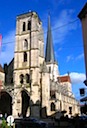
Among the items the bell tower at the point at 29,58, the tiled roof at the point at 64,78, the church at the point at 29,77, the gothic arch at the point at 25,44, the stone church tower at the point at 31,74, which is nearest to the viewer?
the bell tower at the point at 29,58

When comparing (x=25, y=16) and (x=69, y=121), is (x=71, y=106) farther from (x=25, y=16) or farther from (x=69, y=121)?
(x=69, y=121)

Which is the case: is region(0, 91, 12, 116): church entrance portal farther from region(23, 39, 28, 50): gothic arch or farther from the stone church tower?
region(23, 39, 28, 50): gothic arch

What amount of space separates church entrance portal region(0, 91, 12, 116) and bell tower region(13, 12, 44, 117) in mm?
3194

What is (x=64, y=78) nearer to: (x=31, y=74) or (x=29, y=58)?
(x=29, y=58)

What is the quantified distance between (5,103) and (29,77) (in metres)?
7.85

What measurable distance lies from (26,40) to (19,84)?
369 inches

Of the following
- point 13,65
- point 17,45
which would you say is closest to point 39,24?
point 17,45

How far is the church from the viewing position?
142 ft

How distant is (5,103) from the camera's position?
47.2m

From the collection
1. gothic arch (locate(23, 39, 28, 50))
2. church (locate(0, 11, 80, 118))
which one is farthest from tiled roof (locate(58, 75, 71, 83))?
gothic arch (locate(23, 39, 28, 50))

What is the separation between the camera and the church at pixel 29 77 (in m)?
43.2

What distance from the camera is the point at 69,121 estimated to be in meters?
22.4

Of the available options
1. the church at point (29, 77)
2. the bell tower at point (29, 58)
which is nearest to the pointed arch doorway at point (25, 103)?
the church at point (29, 77)

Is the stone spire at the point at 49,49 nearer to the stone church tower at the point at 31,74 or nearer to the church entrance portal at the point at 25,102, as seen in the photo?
the stone church tower at the point at 31,74
